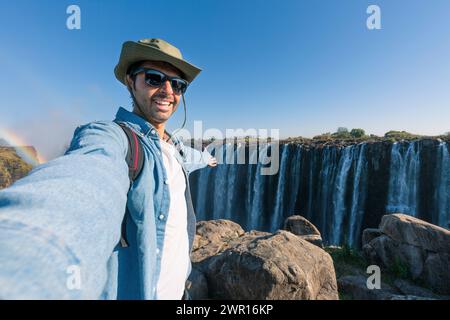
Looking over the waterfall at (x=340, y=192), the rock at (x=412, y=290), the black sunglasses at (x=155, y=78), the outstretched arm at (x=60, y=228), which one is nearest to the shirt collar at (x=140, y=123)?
the black sunglasses at (x=155, y=78)

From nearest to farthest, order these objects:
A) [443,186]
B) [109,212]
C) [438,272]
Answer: [109,212] → [438,272] → [443,186]

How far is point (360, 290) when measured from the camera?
18.4 ft

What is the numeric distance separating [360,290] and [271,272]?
342cm

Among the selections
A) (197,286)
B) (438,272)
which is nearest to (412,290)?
(438,272)

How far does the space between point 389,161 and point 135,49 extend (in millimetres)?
21675

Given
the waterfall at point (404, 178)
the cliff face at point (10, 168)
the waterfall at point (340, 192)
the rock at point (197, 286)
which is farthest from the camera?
the cliff face at point (10, 168)

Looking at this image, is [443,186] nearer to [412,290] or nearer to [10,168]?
[412,290]

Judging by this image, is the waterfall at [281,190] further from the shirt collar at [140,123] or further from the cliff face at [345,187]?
the shirt collar at [140,123]

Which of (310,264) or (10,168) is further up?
(310,264)

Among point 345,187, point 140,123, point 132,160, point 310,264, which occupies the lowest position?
point 345,187

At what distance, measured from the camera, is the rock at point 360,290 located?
5.45 m
